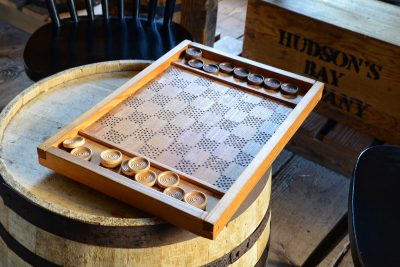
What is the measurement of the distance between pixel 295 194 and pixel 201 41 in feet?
2.83

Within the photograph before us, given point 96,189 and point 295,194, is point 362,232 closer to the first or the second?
point 96,189

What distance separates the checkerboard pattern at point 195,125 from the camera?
1303mm

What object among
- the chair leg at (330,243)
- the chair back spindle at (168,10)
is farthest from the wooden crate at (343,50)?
the chair leg at (330,243)

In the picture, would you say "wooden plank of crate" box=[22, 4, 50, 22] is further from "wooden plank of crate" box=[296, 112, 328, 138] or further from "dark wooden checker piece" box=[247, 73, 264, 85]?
"dark wooden checker piece" box=[247, 73, 264, 85]

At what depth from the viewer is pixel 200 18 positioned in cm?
245

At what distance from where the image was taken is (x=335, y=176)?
262 centimetres

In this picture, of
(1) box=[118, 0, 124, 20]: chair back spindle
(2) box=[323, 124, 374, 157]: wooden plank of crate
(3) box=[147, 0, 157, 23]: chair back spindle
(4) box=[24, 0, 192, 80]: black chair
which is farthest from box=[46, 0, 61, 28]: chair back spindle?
(2) box=[323, 124, 374, 157]: wooden plank of crate

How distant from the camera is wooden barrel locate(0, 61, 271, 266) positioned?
1177mm

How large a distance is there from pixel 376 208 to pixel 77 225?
0.80 meters

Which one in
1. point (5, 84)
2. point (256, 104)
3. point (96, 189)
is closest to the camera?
point (96, 189)

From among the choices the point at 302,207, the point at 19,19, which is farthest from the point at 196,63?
the point at 19,19

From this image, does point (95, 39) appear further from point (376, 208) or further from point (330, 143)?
point (376, 208)

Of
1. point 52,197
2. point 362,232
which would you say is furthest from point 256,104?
point 52,197

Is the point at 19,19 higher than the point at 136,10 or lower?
lower
